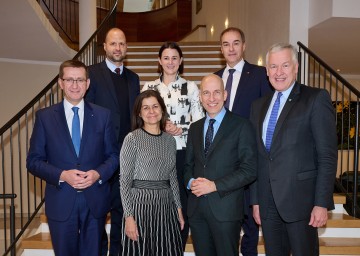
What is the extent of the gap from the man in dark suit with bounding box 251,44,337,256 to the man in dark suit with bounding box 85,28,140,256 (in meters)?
1.27

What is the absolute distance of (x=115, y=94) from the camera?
10.5 ft

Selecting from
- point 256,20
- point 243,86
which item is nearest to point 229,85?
point 243,86

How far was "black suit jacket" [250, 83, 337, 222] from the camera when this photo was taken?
2201 mm

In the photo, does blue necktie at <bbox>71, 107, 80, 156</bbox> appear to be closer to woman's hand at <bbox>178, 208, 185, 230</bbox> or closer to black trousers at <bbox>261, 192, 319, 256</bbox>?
woman's hand at <bbox>178, 208, 185, 230</bbox>

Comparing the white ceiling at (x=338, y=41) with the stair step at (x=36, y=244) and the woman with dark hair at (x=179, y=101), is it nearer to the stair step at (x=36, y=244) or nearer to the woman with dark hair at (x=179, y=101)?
the woman with dark hair at (x=179, y=101)

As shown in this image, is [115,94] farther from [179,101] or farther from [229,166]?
[229,166]

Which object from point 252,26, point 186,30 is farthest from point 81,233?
point 186,30

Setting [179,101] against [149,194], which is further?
[179,101]

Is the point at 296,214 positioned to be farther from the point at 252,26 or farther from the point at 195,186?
the point at 252,26

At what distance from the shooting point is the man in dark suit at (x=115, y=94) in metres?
3.13

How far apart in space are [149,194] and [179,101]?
0.75 meters

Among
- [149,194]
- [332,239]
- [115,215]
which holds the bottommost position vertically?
[332,239]

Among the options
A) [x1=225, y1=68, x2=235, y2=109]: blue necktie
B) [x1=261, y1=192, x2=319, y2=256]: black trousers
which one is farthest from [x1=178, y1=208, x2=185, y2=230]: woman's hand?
[x1=225, y1=68, x2=235, y2=109]: blue necktie

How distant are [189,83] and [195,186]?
903mm
